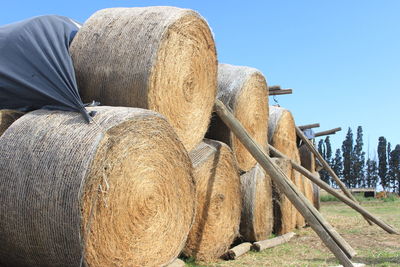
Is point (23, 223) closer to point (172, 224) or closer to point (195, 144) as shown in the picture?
point (172, 224)

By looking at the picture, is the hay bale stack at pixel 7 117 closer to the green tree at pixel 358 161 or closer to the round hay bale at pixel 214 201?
the round hay bale at pixel 214 201

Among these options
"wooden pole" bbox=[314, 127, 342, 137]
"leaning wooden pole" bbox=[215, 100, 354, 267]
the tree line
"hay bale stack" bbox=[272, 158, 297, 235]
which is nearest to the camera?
"leaning wooden pole" bbox=[215, 100, 354, 267]

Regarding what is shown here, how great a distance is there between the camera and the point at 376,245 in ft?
26.1

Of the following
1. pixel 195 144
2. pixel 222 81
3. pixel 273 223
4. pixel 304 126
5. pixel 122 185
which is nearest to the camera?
pixel 122 185

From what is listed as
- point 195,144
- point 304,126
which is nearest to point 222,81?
point 195,144

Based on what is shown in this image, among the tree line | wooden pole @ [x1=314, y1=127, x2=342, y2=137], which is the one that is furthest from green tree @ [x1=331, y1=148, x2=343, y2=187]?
wooden pole @ [x1=314, y1=127, x2=342, y2=137]

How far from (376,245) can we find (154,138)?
15.8 ft

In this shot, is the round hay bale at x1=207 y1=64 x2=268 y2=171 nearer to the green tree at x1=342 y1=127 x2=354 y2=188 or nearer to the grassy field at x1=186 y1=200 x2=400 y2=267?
the grassy field at x1=186 y1=200 x2=400 y2=267

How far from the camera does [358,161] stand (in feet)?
176

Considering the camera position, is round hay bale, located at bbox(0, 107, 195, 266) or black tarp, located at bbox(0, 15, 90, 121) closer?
round hay bale, located at bbox(0, 107, 195, 266)

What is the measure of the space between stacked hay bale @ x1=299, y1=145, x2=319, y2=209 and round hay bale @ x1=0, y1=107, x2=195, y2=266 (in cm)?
778

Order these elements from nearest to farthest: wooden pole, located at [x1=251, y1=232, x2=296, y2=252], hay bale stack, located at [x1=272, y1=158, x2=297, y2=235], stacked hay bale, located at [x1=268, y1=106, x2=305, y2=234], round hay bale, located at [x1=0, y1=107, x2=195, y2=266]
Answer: round hay bale, located at [x1=0, y1=107, x2=195, y2=266] → wooden pole, located at [x1=251, y1=232, x2=296, y2=252] → hay bale stack, located at [x1=272, y1=158, x2=297, y2=235] → stacked hay bale, located at [x1=268, y1=106, x2=305, y2=234]

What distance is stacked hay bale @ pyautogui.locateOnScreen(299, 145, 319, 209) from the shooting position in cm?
1231

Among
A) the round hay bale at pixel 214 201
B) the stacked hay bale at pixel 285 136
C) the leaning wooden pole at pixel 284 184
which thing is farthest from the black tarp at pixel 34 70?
the stacked hay bale at pixel 285 136
